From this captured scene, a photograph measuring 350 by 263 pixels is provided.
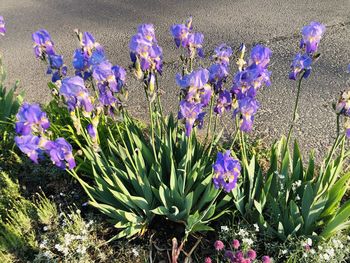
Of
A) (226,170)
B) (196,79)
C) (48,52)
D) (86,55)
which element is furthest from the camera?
(48,52)

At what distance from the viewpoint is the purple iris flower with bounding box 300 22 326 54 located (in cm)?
205

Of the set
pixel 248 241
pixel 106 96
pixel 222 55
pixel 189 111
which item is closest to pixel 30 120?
pixel 106 96

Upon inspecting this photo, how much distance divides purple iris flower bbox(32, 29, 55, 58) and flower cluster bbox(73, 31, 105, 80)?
0.30 m

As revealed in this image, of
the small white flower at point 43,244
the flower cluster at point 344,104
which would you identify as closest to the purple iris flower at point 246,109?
the flower cluster at point 344,104

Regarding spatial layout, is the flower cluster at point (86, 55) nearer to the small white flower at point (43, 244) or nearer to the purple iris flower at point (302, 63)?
the purple iris flower at point (302, 63)

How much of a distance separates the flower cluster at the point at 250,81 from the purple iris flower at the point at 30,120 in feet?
3.42

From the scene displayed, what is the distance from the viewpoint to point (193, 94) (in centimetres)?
201

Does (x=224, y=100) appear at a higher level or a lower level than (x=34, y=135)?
higher

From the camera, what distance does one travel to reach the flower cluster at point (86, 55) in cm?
217

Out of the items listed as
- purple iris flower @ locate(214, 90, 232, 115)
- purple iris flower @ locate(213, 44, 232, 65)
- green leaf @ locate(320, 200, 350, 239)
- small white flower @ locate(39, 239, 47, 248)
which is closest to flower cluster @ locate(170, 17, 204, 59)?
purple iris flower @ locate(213, 44, 232, 65)

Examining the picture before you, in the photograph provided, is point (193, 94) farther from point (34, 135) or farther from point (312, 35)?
point (34, 135)

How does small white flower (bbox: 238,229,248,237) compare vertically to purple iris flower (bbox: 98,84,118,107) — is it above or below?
below

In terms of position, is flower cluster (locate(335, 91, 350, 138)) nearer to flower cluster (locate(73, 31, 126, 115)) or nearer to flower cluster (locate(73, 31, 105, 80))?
flower cluster (locate(73, 31, 126, 115))

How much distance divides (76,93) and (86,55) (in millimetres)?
385
